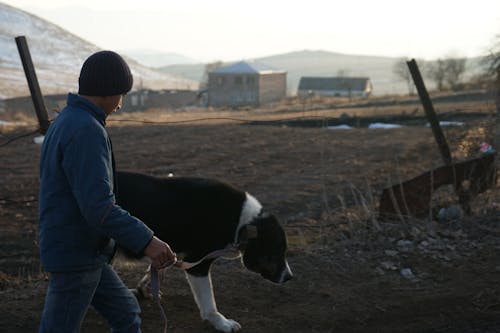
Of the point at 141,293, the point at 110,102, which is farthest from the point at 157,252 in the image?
the point at 141,293

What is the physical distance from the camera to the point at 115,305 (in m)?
3.78

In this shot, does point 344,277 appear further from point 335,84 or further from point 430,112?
point 335,84

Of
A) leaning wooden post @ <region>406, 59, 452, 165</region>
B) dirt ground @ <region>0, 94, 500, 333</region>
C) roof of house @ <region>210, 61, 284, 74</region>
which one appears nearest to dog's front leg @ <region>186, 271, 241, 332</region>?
dirt ground @ <region>0, 94, 500, 333</region>

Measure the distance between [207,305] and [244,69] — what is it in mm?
89479

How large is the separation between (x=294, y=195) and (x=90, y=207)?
11.6m

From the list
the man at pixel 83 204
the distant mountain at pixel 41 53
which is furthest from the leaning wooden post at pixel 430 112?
the distant mountain at pixel 41 53

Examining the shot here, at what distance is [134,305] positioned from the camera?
3818mm

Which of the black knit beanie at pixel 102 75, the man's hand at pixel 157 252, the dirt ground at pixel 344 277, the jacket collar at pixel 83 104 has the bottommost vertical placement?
the dirt ground at pixel 344 277

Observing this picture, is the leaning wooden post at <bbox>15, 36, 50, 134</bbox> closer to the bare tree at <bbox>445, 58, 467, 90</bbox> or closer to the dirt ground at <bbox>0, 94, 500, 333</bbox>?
the dirt ground at <bbox>0, 94, 500, 333</bbox>

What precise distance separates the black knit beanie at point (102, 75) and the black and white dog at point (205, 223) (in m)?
2.10

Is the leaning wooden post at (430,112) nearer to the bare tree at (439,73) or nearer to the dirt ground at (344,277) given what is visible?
the dirt ground at (344,277)

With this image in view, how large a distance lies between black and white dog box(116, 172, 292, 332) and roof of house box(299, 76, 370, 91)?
362ft

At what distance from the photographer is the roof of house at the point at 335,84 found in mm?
115312

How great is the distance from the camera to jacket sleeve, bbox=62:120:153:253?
3.22 meters
